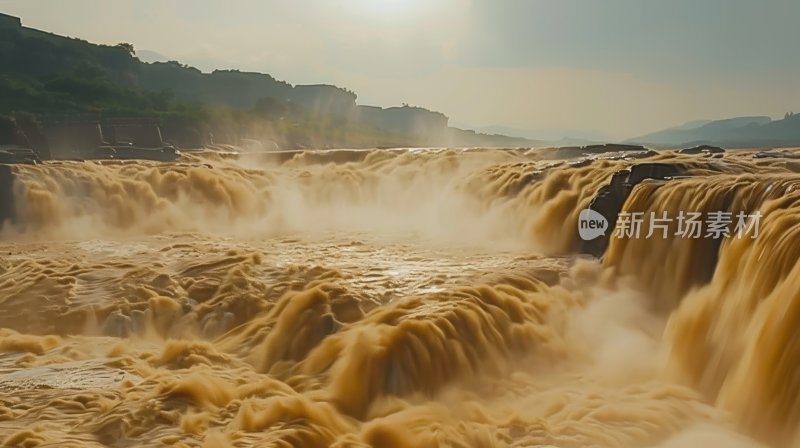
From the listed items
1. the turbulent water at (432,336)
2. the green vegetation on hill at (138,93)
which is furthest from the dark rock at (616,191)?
the green vegetation on hill at (138,93)

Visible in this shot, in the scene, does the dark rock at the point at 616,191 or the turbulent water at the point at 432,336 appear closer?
the turbulent water at the point at 432,336

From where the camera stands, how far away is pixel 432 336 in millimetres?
7305

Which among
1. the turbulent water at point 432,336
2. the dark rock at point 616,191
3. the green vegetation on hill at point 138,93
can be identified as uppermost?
the green vegetation on hill at point 138,93

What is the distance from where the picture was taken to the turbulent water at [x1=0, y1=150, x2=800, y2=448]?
5871mm

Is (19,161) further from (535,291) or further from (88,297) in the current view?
(535,291)

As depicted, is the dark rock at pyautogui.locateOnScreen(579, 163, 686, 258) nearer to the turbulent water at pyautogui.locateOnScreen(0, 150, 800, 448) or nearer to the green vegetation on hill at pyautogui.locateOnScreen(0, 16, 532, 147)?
the turbulent water at pyautogui.locateOnScreen(0, 150, 800, 448)

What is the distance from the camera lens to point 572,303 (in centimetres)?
916

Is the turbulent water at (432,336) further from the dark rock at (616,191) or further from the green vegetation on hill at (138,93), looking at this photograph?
the green vegetation on hill at (138,93)

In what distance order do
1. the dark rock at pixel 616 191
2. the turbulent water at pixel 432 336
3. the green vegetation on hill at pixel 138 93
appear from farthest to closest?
the green vegetation on hill at pixel 138 93 → the dark rock at pixel 616 191 → the turbulent water at pixel 432 336

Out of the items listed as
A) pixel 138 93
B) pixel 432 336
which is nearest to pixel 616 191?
pixel 432 336

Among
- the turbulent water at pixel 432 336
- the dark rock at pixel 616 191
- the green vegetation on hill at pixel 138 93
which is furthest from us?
the green vegetation on hill at pixel 138 93

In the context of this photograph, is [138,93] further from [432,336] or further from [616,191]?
[432,336]

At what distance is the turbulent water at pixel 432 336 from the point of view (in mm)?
5871

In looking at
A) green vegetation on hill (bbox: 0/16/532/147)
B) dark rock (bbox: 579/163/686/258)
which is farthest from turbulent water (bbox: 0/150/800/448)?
green vegetation on hill (bbox: 0/16/532/147)
